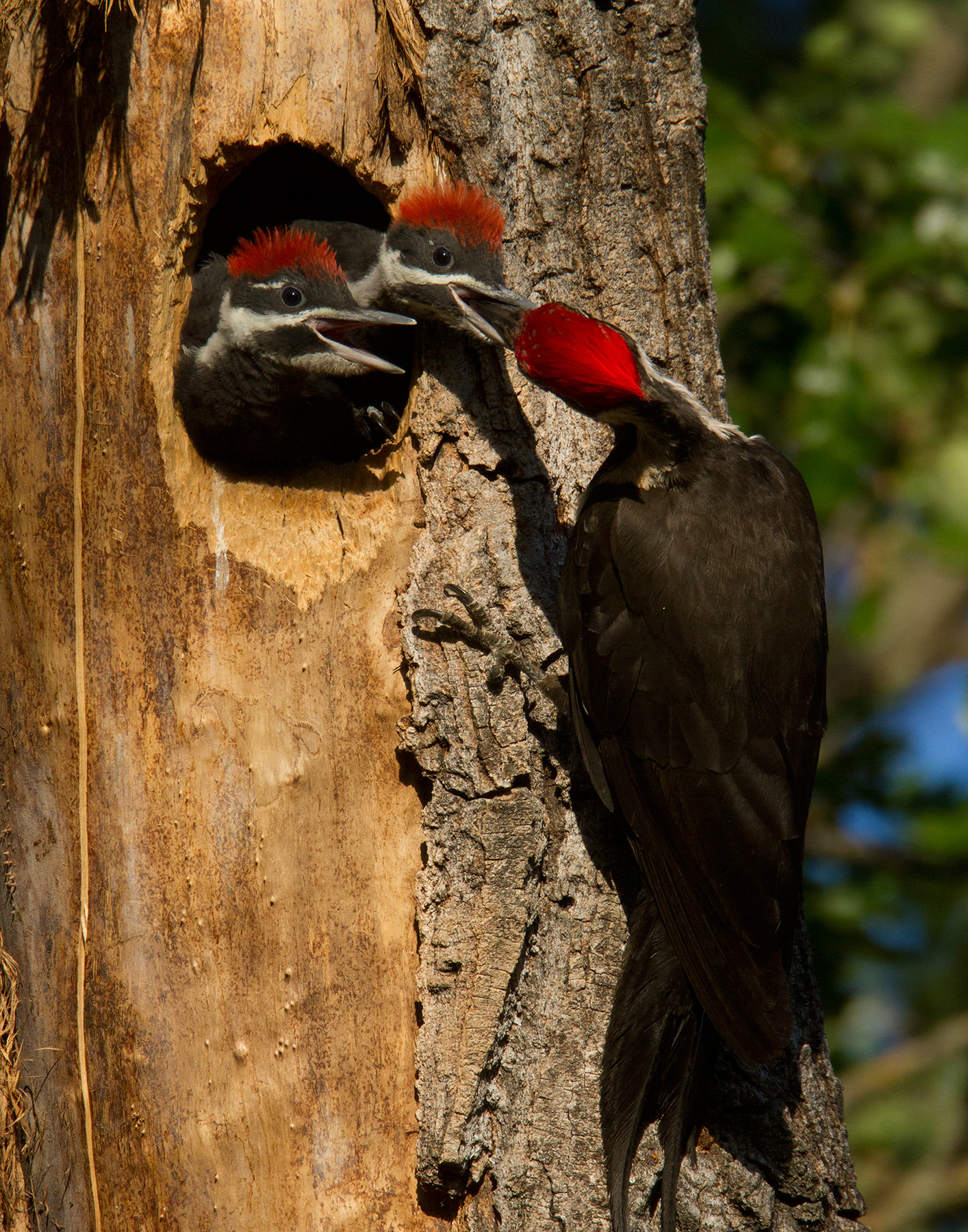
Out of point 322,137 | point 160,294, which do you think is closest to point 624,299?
point 322,137

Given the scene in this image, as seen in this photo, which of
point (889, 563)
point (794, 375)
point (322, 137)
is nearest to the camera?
point (322, 137)

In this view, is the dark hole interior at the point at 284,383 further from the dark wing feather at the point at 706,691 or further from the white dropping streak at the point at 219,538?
the dark wing feather at the point at 706,691

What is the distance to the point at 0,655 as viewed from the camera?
2789 millimetres

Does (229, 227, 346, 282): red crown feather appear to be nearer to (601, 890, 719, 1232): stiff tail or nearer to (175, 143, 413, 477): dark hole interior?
(175, 143, 413, 477): dark hole interior

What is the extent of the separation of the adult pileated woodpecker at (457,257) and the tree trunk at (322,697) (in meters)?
0.06

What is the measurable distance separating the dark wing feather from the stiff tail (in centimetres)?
10

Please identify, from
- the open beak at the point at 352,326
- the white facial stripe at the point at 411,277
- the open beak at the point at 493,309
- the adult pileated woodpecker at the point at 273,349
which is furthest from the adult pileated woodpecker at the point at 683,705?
the adult pileated woodpecker at the point at 273,349

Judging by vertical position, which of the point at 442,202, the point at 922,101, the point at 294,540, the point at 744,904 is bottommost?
the point at 744,904

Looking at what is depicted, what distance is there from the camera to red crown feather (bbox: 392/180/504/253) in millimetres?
2752

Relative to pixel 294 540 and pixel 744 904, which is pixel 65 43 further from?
pixel 744 904

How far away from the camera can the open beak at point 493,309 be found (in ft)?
8.99

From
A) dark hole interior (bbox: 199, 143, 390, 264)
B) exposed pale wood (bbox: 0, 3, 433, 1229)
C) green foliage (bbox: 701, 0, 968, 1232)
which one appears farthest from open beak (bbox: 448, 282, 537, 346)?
green foliage (bbox: 701, 0, 968, 1232)

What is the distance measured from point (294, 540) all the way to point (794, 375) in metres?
2.44

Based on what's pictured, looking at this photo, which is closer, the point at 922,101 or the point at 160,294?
the point at 160,294
